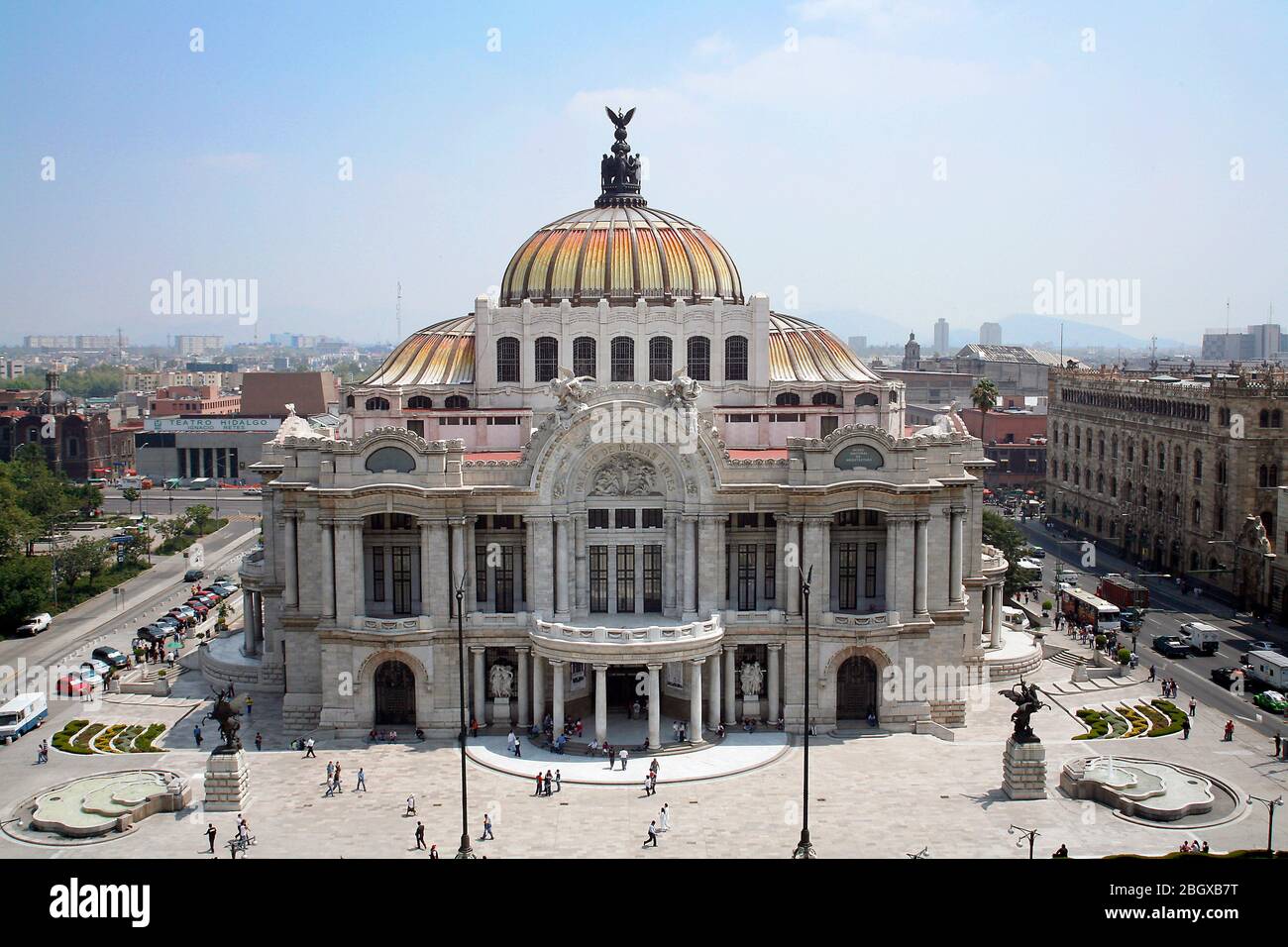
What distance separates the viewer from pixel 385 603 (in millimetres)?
69875

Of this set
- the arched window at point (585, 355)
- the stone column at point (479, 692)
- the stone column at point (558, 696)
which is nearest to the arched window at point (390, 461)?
the stone column at point (479, 692)

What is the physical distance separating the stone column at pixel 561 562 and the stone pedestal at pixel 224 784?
18.0 meters

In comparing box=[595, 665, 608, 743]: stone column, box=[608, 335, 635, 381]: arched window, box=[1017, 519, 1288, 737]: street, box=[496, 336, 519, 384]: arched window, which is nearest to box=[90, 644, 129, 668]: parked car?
box=[496, 336, 519, 384]: arched window

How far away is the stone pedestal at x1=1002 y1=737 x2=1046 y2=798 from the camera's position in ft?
191

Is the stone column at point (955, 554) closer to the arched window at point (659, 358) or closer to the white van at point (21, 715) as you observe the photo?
the arched window at point (659, 358)

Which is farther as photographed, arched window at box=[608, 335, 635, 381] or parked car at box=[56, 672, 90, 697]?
arched window at box=[608, 335, 635, 381]

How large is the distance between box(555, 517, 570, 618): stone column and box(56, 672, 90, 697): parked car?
31249 mm

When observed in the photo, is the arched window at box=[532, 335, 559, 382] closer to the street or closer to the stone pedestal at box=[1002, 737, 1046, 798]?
the stone pedestal at box=[1002, 737, 1046, 798]

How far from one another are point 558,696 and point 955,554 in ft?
73.9

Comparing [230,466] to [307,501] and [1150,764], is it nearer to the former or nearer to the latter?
[307,501]

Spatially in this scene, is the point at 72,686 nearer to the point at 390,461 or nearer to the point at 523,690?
the point at 390,461

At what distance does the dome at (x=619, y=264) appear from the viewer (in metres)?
83.1
